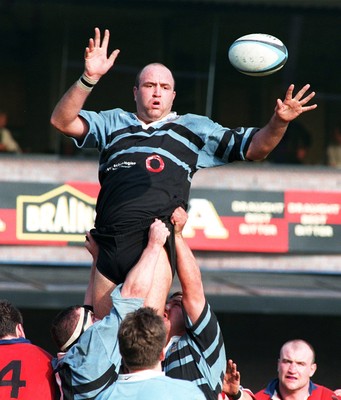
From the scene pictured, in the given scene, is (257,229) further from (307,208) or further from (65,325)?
(65,325)

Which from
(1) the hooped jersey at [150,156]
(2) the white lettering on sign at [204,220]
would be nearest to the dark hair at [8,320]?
(1) the hooped jersey at [150,156]

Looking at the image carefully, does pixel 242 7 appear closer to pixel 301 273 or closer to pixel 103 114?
pixel 301 273

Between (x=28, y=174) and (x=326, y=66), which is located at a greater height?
(x=326, y=66)

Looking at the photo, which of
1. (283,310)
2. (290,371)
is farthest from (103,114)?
(283,310)

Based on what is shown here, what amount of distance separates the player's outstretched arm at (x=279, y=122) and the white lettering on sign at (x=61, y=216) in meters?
9.17

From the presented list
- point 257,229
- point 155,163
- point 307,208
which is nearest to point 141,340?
point 155,163

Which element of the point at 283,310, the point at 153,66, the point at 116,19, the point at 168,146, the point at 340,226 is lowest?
the point at 283,310

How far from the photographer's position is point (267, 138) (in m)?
6.38

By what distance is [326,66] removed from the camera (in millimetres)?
16375

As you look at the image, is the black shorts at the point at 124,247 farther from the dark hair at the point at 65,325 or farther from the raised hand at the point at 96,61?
the raised hand at the point at 96,61

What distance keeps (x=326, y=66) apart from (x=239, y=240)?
115 inches

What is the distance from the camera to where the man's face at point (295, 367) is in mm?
9023

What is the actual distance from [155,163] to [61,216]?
9.16m

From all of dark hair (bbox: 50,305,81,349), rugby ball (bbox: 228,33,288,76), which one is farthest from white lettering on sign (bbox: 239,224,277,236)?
dark hair (bbox: 50,305,81,349)
